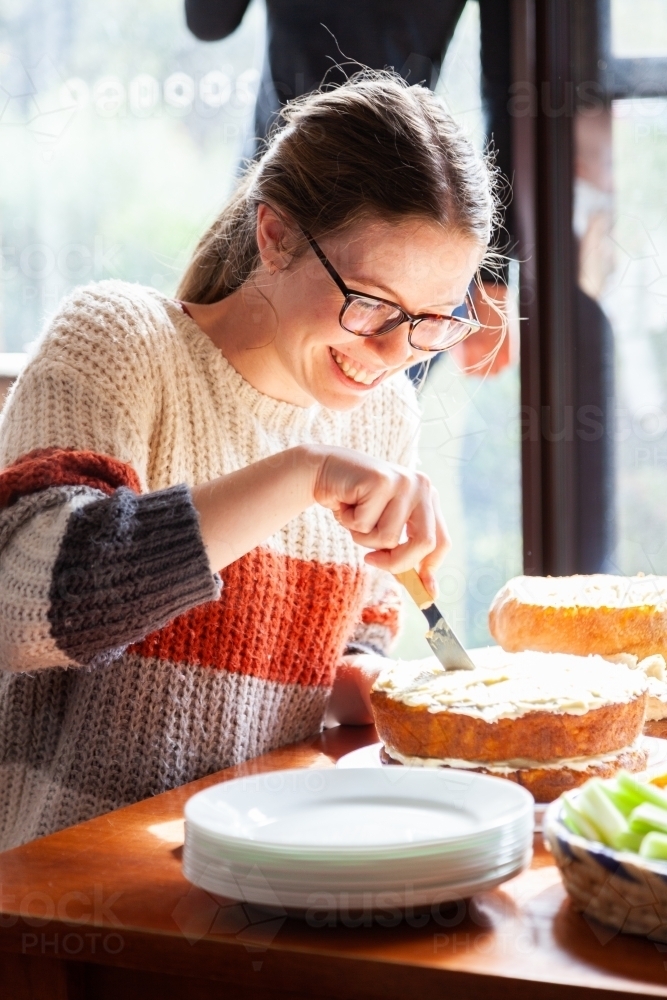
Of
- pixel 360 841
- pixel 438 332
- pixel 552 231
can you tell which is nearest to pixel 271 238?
pixel 438 332

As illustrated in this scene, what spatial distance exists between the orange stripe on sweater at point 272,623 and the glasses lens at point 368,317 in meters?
0.27

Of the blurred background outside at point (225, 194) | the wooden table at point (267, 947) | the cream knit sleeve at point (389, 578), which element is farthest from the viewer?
the blurred background outside at point (225, 194)

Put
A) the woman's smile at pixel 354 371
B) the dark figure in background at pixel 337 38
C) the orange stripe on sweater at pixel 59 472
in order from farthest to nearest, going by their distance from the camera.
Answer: the dark figure in background at pixel 337 38, the woman's smile at pixel 354 371, the orange stripe on sweater at pixel 59 472

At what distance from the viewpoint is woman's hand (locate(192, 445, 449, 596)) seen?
936 mm

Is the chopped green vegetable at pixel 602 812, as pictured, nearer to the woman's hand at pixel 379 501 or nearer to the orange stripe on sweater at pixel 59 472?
the woman's hand at pixel 379 501

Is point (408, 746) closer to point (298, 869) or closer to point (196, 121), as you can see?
point (298, 869)

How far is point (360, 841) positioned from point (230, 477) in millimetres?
400

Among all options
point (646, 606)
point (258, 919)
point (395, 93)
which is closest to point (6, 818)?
point (258, 919)

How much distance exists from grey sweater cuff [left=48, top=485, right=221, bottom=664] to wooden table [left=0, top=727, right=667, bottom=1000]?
0.70 feet

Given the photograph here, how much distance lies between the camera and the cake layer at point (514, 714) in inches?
31.7

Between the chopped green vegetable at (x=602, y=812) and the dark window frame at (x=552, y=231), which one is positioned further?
the dark window frame at (x=552, y=231)

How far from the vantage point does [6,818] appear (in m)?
1.12

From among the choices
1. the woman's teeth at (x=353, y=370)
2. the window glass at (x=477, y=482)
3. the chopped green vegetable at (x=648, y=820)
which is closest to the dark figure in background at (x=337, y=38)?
the window glass at (x=477, y=482)

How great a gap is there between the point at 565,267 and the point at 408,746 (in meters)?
1.65
